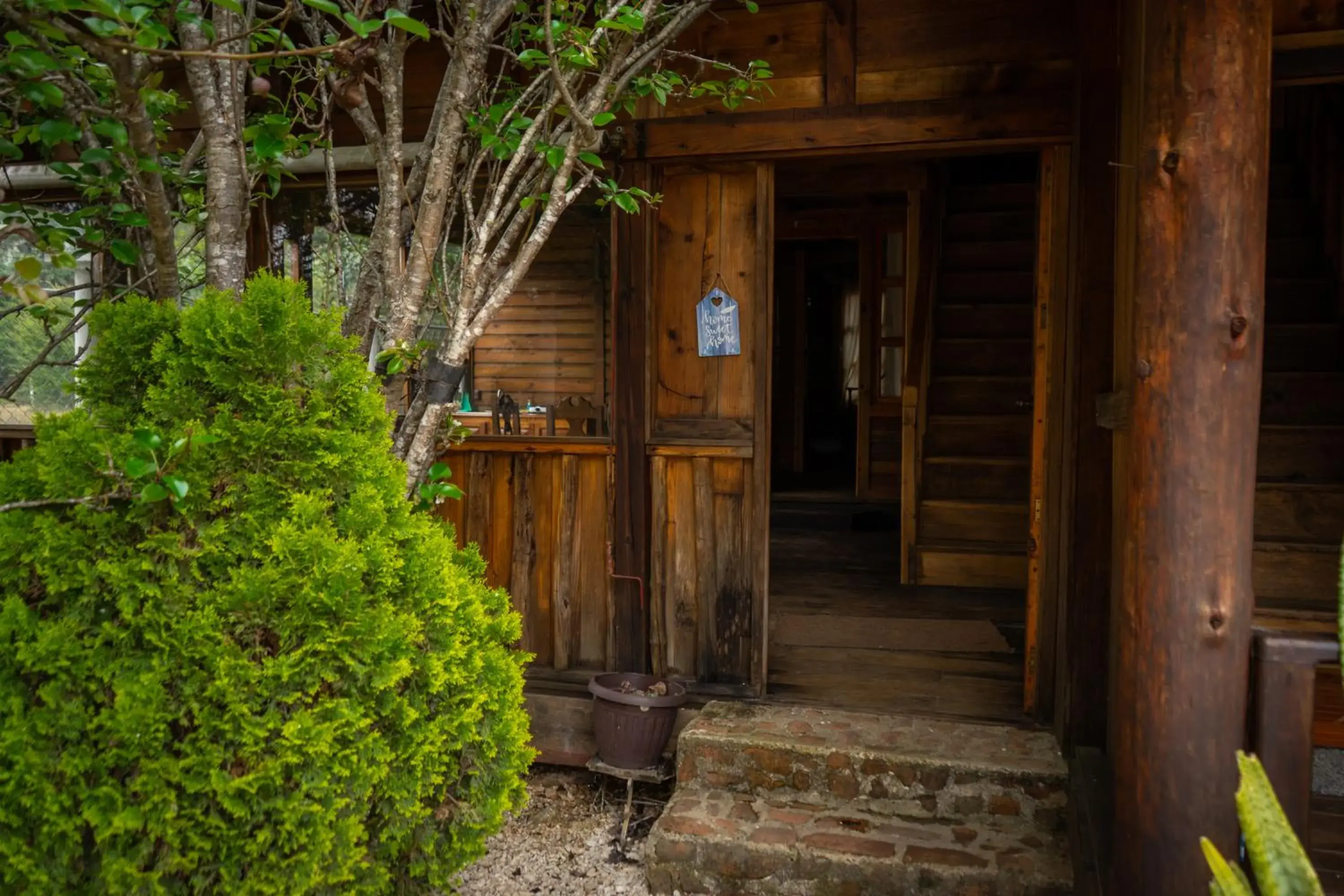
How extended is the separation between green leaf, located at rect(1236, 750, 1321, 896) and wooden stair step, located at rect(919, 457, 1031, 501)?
15.8 ft

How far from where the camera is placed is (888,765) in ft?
11.2

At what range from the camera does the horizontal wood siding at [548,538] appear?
167 inches

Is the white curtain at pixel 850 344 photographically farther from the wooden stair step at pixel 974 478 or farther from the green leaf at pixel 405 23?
the green leaf at pixel 405 23

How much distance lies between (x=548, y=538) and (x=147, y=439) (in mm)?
2588

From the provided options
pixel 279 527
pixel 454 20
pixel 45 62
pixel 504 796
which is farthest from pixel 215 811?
pixel 454 20

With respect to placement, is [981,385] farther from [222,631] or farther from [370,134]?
[222,631]

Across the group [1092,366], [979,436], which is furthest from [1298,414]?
[979,436]

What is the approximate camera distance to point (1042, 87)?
11.7ft

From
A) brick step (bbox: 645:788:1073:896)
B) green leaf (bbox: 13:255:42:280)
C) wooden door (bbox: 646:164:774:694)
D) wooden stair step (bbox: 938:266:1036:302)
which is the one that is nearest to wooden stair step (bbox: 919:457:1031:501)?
wooden stair step (bbox: 938:266:1036:302)

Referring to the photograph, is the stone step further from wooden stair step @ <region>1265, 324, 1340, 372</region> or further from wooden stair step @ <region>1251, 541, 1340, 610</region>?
wooden stair step @ <region>1265, 324, 1340, 372</region>

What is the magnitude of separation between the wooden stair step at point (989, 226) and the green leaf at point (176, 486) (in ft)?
21.9

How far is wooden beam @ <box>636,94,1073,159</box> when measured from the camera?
3592mm

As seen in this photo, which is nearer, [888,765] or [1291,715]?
[1291,715]

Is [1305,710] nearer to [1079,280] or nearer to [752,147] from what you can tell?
[1079,280]
